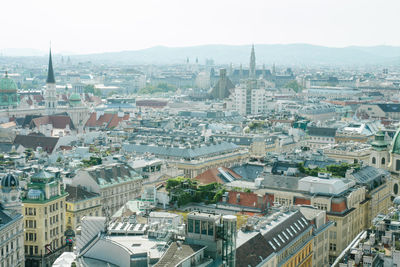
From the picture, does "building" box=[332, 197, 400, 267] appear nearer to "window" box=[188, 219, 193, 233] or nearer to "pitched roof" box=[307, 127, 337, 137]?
"window" box=[188, 219, 193, 233]

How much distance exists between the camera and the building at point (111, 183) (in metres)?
82.7

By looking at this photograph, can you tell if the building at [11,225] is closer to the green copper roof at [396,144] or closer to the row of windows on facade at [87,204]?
the row of windows on facade at [87,204]

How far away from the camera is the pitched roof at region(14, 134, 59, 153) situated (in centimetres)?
12162

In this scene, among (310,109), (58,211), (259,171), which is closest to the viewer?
(58,211)

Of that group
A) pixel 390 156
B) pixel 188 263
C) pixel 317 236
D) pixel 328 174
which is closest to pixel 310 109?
pixel 390 156

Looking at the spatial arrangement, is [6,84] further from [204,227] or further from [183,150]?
[204,227]

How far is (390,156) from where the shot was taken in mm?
95188

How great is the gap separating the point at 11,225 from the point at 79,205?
17.9 meters

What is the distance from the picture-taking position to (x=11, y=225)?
6028 centimetres

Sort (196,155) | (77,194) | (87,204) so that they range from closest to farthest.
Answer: (77,194) < (87,204) < (196,155)

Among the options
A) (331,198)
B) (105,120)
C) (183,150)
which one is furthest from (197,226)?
(105,120)

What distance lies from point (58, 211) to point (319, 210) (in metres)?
28.6

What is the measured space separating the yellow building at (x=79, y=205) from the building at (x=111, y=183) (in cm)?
119

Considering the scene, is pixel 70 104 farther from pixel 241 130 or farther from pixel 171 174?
pixel 171 174
